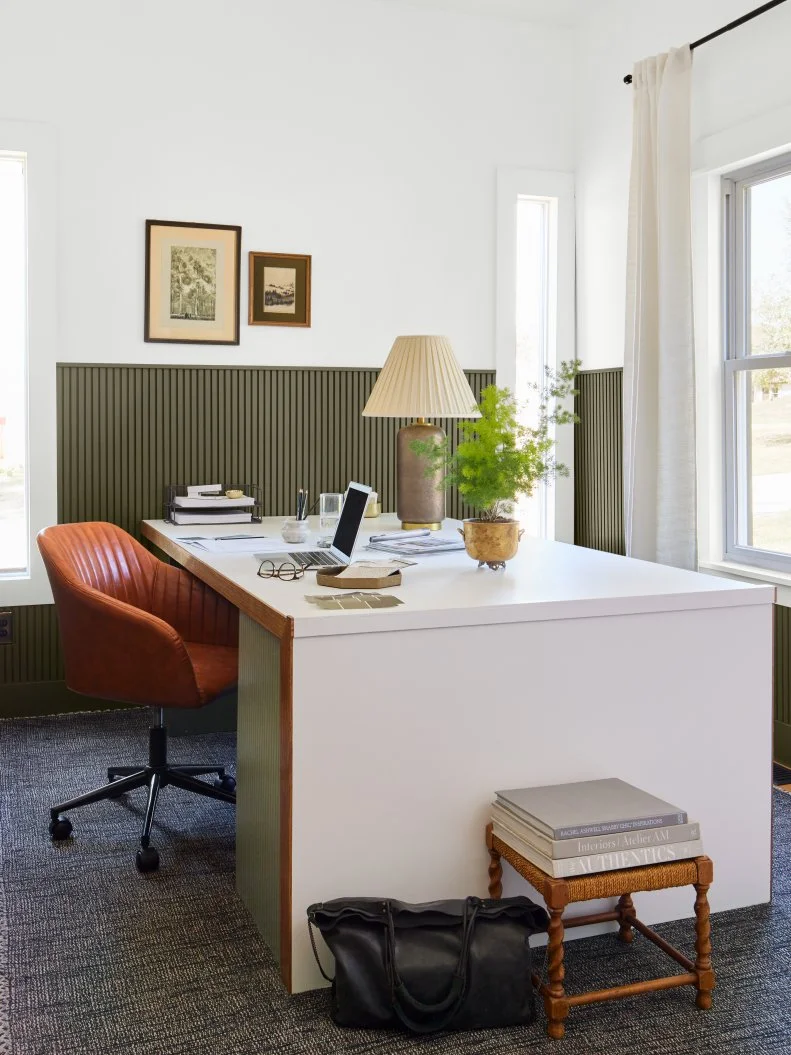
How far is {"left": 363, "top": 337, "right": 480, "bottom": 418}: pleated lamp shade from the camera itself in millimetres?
3547

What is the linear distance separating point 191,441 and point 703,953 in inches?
117

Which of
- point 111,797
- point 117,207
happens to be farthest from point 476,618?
point 117,207

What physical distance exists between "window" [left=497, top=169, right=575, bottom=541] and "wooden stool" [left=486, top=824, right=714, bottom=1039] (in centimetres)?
296

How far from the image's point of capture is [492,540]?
8.79ft

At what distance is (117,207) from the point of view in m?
4.14

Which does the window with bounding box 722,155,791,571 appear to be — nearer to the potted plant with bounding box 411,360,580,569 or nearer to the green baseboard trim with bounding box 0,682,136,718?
the potted plant with bounding box 411,360,580,569

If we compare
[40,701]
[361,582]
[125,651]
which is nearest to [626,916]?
[361,582]

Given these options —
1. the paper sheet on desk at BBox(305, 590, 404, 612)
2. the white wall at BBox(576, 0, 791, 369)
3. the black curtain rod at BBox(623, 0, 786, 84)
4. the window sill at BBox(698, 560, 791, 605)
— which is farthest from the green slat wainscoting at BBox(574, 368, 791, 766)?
the paper sheet on desk at BBox(305, 590, 404, 612)

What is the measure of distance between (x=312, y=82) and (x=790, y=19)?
193cm

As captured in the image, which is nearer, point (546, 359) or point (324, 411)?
point (324, 411)

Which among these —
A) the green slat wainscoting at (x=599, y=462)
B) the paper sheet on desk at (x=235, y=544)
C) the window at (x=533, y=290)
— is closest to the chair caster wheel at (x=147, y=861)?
the paper sheet on desk at (x=235, y=544)

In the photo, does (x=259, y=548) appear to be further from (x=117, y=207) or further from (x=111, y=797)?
(x=117, y=207)

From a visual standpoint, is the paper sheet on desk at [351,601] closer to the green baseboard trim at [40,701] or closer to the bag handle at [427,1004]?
the bag handle at [427,1004]

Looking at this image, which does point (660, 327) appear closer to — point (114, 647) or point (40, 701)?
point (114, 647)
